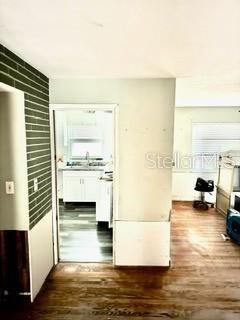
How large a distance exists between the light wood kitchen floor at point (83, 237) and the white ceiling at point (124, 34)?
2412 mm

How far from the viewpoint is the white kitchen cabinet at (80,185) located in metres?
5.35

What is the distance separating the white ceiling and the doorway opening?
1889 mm

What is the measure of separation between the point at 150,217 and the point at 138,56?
6.15ft

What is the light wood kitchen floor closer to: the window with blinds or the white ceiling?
the white ceiling

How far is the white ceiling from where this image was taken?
1.26m

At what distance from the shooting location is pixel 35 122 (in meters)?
2.46

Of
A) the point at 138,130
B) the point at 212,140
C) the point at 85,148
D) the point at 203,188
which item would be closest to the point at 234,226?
the point at 203,188

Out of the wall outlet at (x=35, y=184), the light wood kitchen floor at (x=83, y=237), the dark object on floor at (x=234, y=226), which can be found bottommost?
the light wood kitchen floor at (x=83, y=237)

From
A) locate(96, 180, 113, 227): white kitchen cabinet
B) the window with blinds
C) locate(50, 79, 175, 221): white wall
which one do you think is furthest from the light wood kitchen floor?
the window with blinds

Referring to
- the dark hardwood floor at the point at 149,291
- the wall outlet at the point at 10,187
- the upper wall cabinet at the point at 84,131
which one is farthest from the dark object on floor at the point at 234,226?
the upper wall cabinet at the point at 84,131

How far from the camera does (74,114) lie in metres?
5.77

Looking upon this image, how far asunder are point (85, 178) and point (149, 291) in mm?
3154

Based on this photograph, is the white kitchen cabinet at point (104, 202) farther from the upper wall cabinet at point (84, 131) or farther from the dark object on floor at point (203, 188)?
the dark object on floor at point (203, 188)

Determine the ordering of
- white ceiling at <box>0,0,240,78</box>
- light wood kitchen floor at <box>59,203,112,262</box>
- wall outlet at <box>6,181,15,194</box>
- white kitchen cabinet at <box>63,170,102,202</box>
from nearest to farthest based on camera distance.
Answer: white ceiling at <box>0,0,240,78</box>
wall outlet at <box>6,181,15,194</box>
light wood kitchen floor at <box>59,203,112,262</box>
white kitchen cabinet at <box>63,170,102,202</box>
